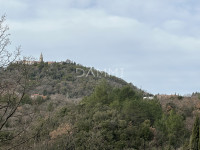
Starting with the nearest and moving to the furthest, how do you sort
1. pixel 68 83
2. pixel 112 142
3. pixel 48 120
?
1. pixel 112 142
2. pixel 48 120
3. pixel 68 83

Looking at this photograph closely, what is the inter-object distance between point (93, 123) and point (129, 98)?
856 centimetres

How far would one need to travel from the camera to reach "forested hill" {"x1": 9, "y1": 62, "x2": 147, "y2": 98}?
64062 mm

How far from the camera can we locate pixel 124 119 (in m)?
36.5

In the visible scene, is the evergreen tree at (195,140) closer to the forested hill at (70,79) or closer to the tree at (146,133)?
the tree at (146,133)

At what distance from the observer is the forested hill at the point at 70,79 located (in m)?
64.1

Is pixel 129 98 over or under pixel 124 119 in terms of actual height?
over

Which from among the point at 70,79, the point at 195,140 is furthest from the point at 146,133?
the point at 70,79

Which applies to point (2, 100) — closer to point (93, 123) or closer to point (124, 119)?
point (93, 123)

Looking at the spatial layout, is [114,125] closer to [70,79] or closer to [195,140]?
[195,140]

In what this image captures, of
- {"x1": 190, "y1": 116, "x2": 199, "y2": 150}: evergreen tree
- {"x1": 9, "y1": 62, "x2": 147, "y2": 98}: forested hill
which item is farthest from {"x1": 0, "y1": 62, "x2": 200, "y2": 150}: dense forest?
{"x1": 9, "y1": 62, "x2": 147, "y2": 98}: forested hill

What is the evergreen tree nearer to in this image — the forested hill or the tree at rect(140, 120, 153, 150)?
the tree at rect(140, 120, 153, 150)

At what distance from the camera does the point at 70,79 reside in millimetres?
71125

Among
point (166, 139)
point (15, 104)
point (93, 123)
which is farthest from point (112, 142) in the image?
point (15, 104)

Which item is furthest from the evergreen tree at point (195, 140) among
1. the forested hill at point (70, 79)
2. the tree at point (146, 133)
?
the forested hill at point (70, 79)
